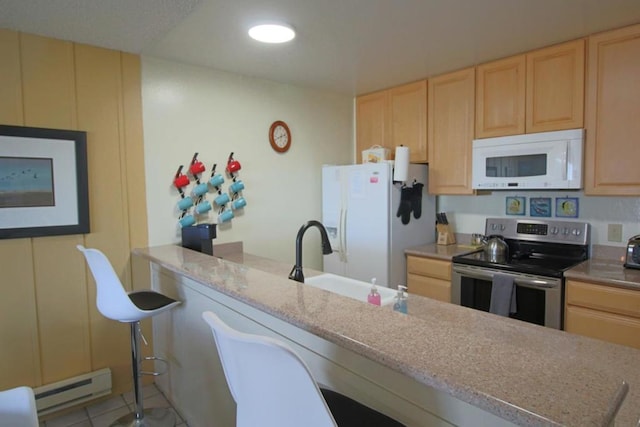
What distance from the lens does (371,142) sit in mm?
3695

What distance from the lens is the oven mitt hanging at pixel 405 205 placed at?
3.08m

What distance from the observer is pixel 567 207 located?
9.08 ft

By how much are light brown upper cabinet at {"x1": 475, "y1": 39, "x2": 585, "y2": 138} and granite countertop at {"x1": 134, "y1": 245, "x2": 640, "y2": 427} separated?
1723mm

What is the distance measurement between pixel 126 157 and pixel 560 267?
9.46ft

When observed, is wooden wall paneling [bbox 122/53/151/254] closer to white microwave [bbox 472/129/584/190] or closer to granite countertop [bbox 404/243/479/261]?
granite countertop [bbox 404/243/479/261]

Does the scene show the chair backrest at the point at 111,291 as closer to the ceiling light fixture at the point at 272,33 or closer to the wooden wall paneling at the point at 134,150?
the wooden wall paneling at the point at 134,150

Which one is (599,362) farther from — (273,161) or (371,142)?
(371,142)

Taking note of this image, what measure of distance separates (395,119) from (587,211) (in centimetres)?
164

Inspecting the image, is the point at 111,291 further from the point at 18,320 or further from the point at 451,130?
the point at 451,130

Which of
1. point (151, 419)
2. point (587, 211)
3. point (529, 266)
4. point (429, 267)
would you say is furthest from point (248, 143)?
point (587, 211)

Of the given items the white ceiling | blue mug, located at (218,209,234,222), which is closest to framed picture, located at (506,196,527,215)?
the white ceiling

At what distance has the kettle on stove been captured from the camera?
8.97 ft

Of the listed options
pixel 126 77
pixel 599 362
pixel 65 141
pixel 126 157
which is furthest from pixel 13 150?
pixel 599 362

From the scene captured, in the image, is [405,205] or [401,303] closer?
[401,303]
